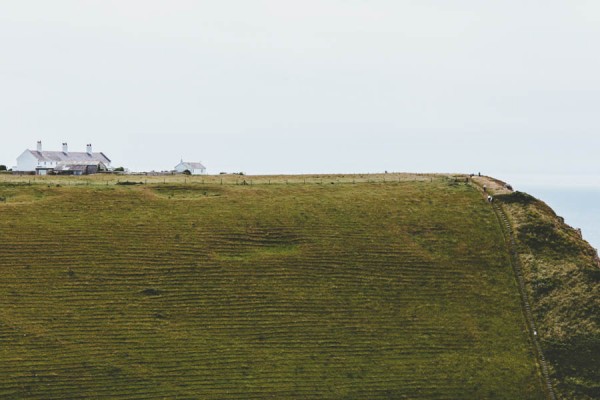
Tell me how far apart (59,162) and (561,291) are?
407 ft

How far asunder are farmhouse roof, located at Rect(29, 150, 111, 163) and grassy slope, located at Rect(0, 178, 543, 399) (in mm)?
68433

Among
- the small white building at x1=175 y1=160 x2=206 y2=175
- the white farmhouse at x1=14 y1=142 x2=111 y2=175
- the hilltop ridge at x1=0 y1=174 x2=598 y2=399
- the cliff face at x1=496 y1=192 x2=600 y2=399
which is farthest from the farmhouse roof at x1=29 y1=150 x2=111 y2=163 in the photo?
the cliff face at x1=496 y1=192 x2=600 y2=399

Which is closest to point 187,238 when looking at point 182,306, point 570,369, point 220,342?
point 182,306

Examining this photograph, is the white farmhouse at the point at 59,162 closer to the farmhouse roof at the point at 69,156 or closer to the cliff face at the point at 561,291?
the farmhouse roof at the point at 69,156

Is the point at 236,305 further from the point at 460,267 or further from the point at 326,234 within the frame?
the point at 460,267

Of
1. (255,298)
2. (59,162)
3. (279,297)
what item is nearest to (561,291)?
(279,297)

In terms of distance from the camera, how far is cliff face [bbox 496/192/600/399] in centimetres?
6650

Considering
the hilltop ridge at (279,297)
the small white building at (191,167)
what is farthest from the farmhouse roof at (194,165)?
the hilltop ridge at (279,297)

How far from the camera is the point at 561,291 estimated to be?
77.3 metres

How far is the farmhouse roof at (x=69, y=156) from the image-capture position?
163850 mm

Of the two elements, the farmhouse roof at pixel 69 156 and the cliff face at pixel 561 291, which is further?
the farmhouse roof at pixel 69 156

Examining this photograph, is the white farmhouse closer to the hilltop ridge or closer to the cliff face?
the hilltop ridge

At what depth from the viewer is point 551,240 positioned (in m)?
87.3

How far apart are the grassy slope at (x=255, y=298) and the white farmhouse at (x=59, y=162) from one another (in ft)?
167
